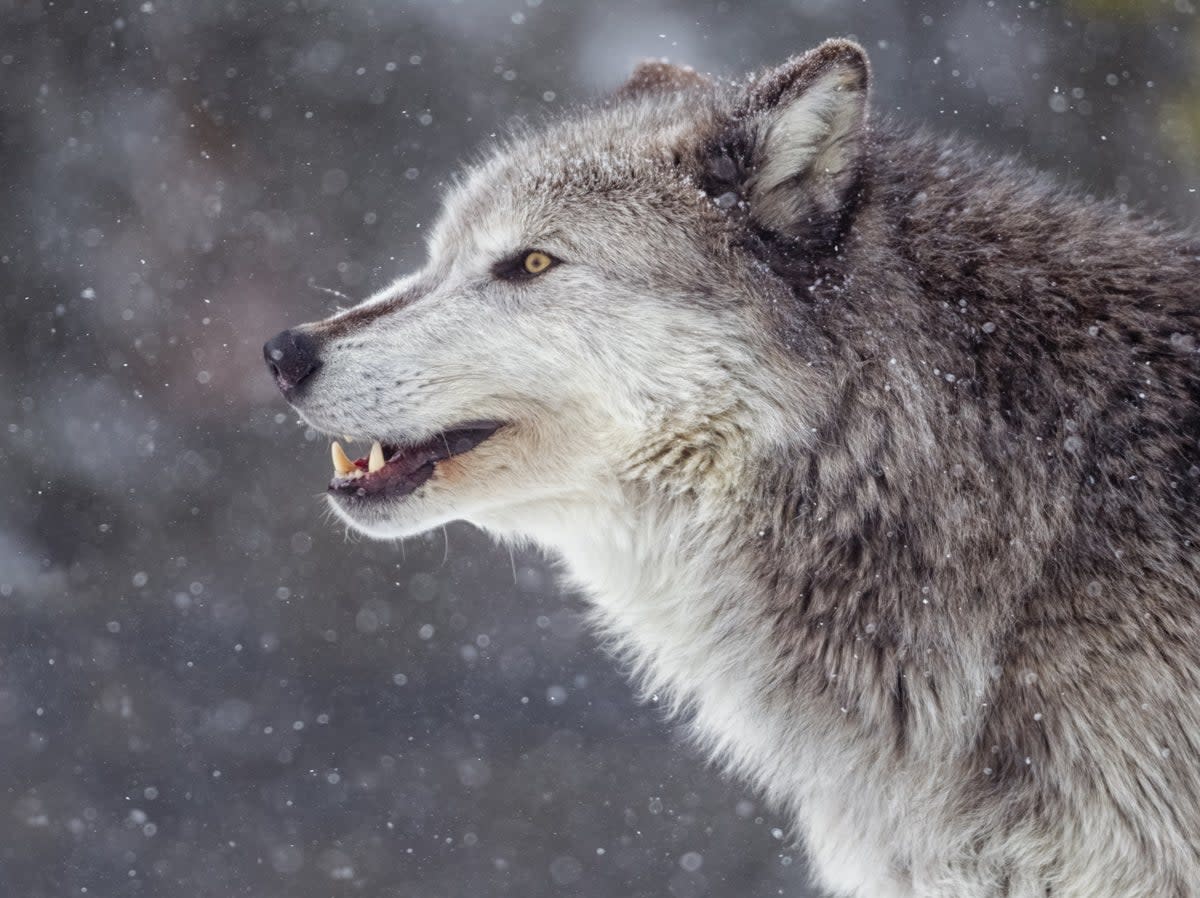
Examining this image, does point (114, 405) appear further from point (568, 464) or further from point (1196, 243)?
point (1196, 243)

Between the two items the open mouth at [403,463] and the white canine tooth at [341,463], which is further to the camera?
the white canine tooth at [341,463]

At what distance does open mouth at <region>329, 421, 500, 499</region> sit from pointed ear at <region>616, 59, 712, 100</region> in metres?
1.28

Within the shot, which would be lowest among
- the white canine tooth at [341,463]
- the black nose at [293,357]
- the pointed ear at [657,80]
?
the white canine tooth at [341,463]

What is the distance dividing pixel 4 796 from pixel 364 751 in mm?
2834

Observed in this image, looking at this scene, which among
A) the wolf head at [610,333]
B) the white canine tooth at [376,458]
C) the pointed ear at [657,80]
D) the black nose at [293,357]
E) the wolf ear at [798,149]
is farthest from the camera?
the pointed ear at [657,80]

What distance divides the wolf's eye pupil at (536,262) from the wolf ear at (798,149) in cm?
45

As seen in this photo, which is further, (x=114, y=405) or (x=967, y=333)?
(x=114, y=405)

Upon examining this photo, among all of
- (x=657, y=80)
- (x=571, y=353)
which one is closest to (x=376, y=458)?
(x=571, y=353)

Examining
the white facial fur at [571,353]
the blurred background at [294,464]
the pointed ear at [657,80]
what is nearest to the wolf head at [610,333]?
the white facial fur at [571,353]

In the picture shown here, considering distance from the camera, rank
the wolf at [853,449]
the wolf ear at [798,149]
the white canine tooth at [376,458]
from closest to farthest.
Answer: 1. the wolf at [853,449]
2. the wolf ear at [798,149]
3. the white canine tooth at [376,458]

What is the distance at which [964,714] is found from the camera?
2.57 m

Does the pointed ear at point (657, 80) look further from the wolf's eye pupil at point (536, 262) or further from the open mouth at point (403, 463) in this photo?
the open mouth at point (403, 463)

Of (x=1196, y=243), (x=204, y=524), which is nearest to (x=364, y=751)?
(x=204, y=524)

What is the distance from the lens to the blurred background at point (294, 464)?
27.9 ft
